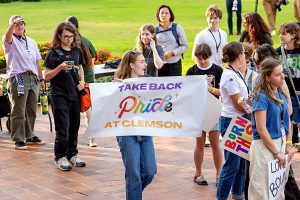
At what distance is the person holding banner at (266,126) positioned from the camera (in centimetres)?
674

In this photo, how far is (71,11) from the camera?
1339 inches

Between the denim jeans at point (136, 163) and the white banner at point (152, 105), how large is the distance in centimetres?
26

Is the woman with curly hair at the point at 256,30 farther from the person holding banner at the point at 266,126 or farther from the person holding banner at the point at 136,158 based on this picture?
the person holding banner at the point at 266,126

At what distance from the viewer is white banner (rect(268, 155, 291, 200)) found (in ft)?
22.3

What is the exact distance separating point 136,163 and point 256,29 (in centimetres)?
385

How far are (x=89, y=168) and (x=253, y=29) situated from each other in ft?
10.0

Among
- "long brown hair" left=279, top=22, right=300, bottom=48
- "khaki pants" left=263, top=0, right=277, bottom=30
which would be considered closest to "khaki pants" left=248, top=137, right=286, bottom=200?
"long brown hair" left=279, top=22, right=300, bottom=48

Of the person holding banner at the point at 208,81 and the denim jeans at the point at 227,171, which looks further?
the person holding banner at the point at 208,81

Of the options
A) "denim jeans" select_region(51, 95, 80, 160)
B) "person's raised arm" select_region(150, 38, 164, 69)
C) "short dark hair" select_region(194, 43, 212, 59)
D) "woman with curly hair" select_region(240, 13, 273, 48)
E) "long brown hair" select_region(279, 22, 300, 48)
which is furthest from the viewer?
"woman with curly hair" select_region(240, 13, 273, 48)

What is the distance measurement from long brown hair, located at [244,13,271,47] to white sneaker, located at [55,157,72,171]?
3142 mm

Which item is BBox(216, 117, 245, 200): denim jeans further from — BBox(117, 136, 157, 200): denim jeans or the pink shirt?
the pink shirt

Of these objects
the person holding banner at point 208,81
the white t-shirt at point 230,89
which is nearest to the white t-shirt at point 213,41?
the person holding banner at point 208,81

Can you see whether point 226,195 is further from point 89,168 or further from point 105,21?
point 105,21

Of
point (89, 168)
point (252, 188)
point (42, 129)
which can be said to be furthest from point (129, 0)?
point (252, 188)
